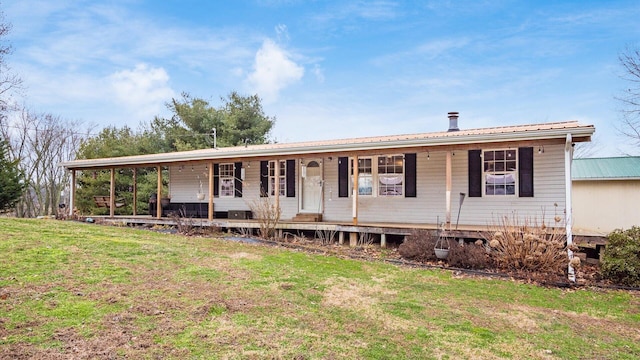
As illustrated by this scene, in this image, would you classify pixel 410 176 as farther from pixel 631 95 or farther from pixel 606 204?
pixel 631 95

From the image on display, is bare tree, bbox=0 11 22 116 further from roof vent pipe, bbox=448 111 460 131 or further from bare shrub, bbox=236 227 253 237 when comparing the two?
roof vent pipe, bbox=448 111 460 131

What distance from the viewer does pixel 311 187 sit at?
1250 centimetres

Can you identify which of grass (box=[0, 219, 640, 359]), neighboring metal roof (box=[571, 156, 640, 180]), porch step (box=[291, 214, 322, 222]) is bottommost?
grass (box=[0, 219, 640, 359])

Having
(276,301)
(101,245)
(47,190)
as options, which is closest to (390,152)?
(276,301)

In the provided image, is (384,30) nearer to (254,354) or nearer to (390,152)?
(390,152)

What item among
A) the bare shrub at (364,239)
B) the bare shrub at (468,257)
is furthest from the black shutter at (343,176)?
the bare shrub at (468,257)

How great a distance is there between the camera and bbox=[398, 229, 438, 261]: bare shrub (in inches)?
325

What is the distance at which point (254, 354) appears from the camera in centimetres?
344

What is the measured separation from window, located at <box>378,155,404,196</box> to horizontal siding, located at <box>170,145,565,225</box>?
205 mm

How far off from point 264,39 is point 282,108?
1015 cm

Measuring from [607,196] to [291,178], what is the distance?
10453 mm

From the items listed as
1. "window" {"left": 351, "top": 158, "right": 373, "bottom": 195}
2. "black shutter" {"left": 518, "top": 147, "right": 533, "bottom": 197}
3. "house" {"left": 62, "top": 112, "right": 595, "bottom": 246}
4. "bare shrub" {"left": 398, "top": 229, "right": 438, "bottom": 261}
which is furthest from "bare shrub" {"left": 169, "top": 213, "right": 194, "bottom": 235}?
"black shutter" {"left": 518, "top": 147, "right": 533, "bottom": 197}

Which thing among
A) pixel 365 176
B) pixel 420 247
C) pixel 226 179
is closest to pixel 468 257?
pixel 420 247

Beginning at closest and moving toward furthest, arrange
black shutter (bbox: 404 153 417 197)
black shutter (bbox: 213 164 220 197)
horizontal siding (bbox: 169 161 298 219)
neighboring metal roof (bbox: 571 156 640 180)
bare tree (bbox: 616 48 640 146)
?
black shutter (bbox: 404 153 417 197)
horizontal siding (bbox: 169 161 298 219)
neighboring metal roof (bbox: 571 156 640 180)
black shutter (bbox: 213 164 220 197)
bare tree (bbox: 616 48 640 146)
